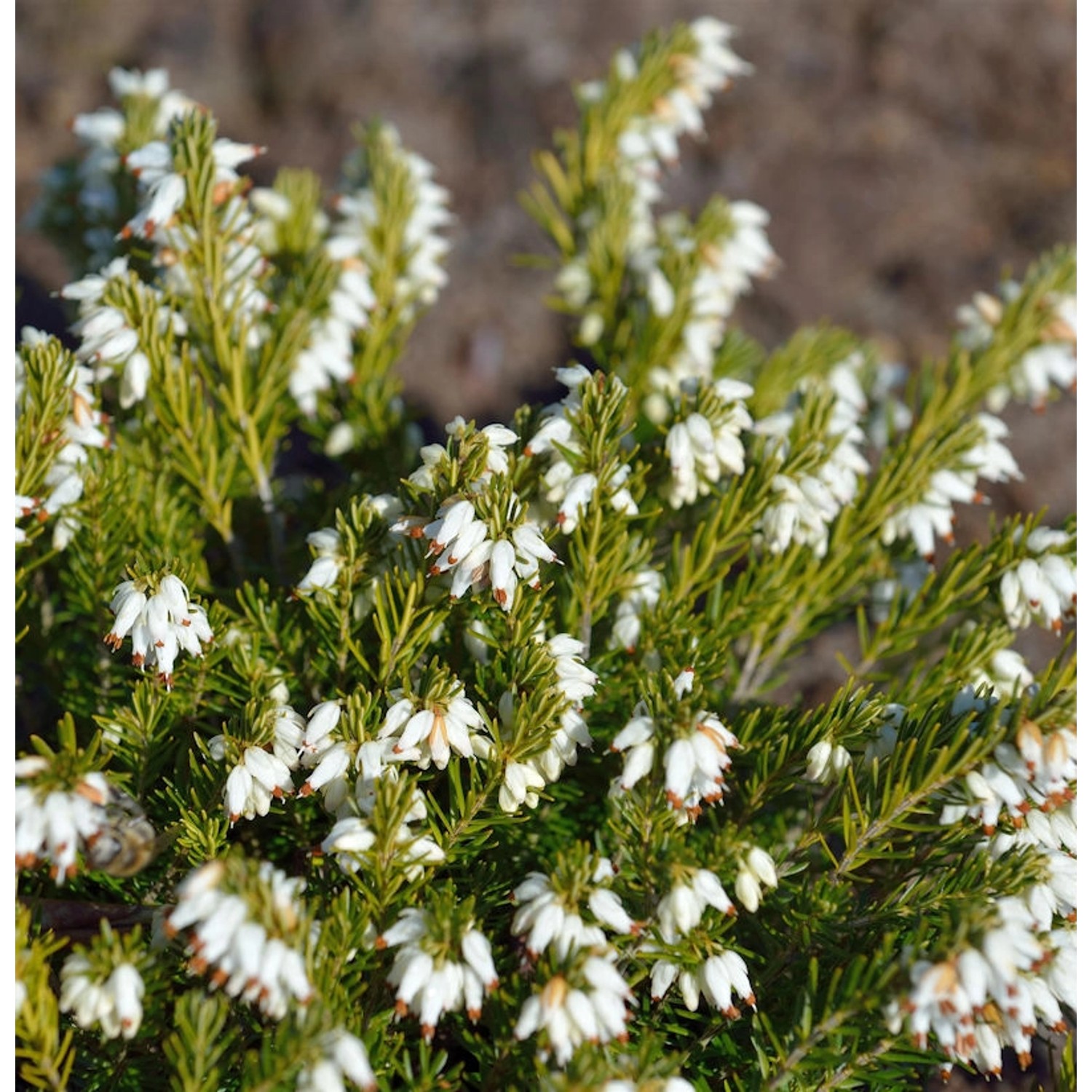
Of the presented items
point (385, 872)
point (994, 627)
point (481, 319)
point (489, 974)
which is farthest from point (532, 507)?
point (481, 319)

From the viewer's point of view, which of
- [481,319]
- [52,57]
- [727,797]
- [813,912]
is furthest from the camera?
[52,57]

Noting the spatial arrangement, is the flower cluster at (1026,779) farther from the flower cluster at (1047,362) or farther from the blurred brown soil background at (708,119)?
the blurred brown soil background at (708,119)

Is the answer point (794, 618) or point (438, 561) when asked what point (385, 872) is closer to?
point (438, 561)

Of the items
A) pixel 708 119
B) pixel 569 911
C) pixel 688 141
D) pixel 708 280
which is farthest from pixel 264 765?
pixel 708 119

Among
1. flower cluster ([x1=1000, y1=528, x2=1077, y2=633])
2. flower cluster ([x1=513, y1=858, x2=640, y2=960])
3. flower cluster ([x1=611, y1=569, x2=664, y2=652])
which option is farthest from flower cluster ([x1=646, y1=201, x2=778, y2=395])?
flower cluster ([x1=513, y1=858, x2=640, y2=960])

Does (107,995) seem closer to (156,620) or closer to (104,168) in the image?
(156,620)

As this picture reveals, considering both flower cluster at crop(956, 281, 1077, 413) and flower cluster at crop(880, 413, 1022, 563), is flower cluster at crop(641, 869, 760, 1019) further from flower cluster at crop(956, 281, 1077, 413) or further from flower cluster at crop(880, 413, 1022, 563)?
flower cluster at crop(956, 281, 1077, 413)
